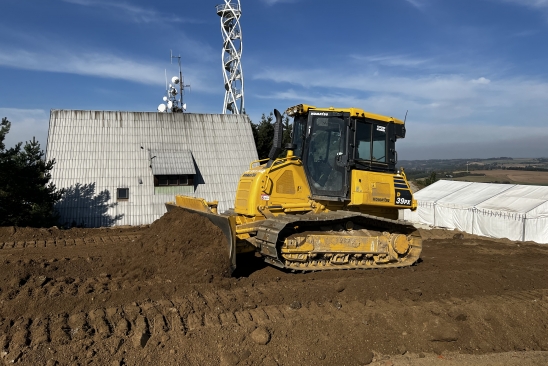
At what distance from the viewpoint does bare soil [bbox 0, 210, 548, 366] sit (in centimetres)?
511

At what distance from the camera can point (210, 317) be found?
5.98 m

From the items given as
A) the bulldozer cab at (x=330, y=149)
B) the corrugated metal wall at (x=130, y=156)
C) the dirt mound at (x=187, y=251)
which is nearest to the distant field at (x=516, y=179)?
the corrugated metal wall at (x=130, y=156)

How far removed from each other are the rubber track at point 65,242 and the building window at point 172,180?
5.24 m

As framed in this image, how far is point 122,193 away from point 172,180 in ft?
7.02

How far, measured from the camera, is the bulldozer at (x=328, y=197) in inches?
321

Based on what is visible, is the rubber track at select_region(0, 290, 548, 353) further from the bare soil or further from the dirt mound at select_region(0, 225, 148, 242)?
the dirt mound at select_region(0, 225, 148, 242)

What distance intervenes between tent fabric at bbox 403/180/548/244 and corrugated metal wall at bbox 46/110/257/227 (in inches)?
363

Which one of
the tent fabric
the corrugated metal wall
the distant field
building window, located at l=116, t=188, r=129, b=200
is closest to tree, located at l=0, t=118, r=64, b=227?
the corrugated metal wall

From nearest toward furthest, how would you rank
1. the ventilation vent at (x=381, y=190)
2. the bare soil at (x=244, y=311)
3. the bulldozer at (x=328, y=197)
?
the bare soil at (x=244, y=311) → the bulldozer at (x=328, y=197) → the ventilation vent at (x=381, y=190)

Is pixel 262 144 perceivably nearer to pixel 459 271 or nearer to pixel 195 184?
pixel 195 184

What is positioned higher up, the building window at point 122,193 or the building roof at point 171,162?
the building roof at point 171,162

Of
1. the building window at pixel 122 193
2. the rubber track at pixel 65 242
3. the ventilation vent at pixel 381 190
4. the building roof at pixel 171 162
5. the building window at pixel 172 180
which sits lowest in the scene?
the rubber track at pixel 65 242

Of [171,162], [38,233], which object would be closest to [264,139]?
[171,162]

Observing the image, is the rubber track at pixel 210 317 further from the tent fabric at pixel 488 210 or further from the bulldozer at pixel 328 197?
the tent fabric at pixel 488 210
